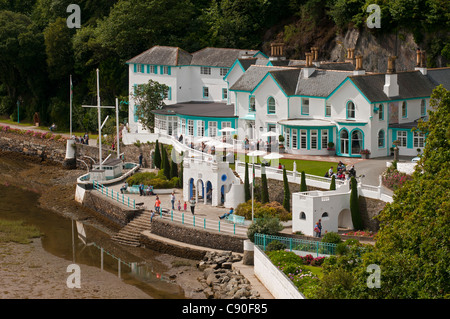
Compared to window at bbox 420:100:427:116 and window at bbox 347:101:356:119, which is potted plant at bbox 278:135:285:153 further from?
window at bbox 420:100:427:116

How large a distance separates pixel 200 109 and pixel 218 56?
764 centimetres

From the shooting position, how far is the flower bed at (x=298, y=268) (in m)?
44.3

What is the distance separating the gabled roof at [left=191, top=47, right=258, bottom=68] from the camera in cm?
8432

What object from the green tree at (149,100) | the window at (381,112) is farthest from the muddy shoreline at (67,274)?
the window at (381,112)

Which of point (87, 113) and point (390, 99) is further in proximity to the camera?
point (87, 113)

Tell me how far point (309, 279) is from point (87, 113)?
186 feet

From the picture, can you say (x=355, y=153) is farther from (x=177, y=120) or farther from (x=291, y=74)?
(x=177, y=120)

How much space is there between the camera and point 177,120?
3110 inches

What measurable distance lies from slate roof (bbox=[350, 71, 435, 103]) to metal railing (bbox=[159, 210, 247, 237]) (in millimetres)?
15938

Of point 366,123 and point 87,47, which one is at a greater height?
point 87,47

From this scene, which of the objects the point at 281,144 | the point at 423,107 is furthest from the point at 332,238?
the point at 423,107

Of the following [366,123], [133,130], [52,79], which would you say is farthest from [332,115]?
[52,79]

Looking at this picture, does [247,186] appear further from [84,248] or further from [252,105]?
[252,105]

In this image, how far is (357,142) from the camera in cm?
6812
